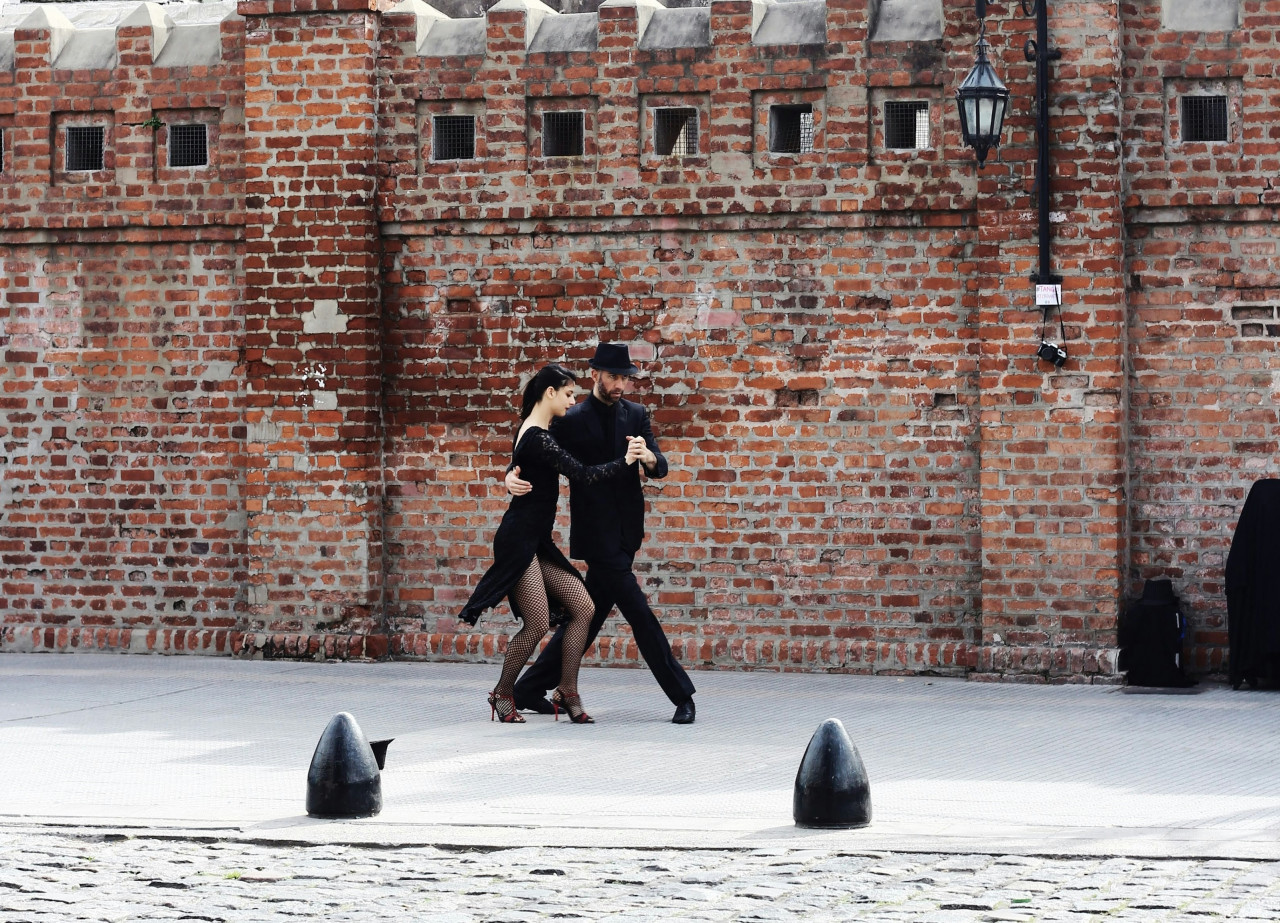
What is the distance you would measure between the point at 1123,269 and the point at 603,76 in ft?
11.8

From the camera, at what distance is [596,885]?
6.64m

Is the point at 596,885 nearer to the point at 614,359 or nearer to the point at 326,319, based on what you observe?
the point at 614,359

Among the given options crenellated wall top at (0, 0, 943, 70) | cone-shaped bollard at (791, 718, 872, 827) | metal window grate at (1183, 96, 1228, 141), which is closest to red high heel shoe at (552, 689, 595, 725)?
cone-shaped bollard at (791, 718, 872, 827)

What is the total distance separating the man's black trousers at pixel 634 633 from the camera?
415 inches

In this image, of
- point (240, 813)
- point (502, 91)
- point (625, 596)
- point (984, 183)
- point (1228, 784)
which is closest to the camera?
point (240, 813)

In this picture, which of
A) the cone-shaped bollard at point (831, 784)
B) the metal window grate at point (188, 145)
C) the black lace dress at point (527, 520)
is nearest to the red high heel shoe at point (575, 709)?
the black lace dress at point (527, 520)

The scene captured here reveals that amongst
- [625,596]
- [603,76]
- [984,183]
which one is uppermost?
[603,76]

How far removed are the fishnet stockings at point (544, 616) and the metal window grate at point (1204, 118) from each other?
A: 480 cm

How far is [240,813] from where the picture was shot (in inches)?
313

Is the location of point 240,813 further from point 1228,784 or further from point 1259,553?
point 1259,553

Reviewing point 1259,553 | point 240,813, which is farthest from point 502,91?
point 240,813

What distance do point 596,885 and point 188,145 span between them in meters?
8.62

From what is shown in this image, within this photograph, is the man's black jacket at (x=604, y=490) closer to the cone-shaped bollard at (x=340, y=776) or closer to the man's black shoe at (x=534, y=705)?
the man's black shoe at (x=534, y=705)

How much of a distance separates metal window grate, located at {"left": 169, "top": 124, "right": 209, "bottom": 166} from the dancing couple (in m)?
4.29
